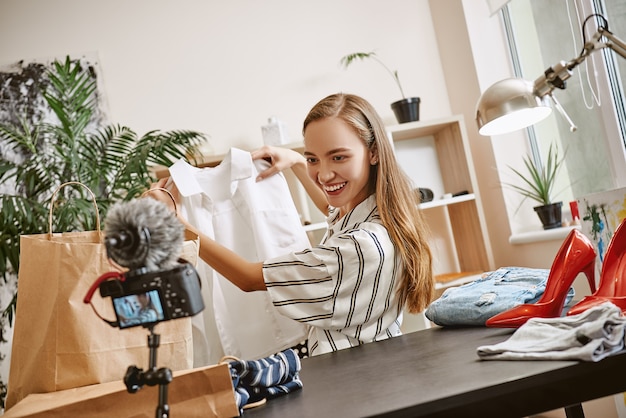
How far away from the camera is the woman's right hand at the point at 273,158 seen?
2131 millimetres

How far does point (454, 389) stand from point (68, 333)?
66cm

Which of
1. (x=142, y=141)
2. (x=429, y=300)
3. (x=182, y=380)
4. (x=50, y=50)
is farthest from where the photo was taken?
(x=50, y=50)

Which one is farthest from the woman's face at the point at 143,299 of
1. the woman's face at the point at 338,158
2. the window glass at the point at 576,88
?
the window glass at the point at 576,88

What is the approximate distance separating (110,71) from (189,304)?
9.55ft

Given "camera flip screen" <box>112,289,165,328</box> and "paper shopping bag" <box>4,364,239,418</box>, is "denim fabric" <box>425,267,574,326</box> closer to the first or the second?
"paper shopping bag" <box>4,364,239,418</box>

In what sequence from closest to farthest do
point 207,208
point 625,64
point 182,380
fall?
point 182,380 < point 207,208 < point 625,64

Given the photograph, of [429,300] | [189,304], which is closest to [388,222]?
[429,300]

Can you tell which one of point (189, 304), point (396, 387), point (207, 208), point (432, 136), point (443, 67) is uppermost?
point (443, 67)

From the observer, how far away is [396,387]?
3.13 feet

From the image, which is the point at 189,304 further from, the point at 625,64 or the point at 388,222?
the point at 625,64

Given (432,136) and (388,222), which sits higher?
(432,136)

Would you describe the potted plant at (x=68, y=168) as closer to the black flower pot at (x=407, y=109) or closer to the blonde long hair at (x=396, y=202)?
the black flower pot at (x=407, y=109)

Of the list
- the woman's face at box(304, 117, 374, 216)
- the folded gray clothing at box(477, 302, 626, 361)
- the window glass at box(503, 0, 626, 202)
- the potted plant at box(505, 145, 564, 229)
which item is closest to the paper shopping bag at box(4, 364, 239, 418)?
the folded gray clothing at box(477, 302, 626, 361)

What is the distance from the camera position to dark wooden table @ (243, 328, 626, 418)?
0.86m
